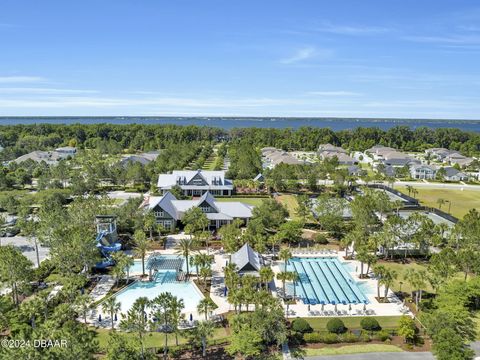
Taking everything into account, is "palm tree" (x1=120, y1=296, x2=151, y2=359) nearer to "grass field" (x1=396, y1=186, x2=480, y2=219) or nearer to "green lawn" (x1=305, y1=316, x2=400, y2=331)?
"green lawn" (x1=305, y1=316, x2=400, y2=331)

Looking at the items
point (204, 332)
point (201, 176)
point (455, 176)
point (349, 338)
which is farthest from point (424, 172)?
point (204, 332)

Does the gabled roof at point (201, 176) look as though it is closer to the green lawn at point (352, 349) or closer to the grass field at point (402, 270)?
the grass field at point (402, 270)

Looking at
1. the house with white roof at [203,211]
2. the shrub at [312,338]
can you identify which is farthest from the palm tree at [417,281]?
the house with white roof at [203,211]

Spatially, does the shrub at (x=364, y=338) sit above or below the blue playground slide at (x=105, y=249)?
below

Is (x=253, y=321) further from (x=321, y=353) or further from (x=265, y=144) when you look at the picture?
(x=265, y=144)

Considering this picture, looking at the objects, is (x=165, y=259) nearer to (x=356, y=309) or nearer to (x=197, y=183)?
(x=356, y=309)

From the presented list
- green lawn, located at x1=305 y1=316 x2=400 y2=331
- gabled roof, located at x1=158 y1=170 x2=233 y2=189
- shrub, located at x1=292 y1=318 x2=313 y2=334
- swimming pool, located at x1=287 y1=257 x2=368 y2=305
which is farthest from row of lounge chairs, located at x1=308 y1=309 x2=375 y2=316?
gabled roof, located at x1=158 y1=170 x2=233 y2=189

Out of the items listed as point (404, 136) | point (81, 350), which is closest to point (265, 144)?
point (404, 136)
